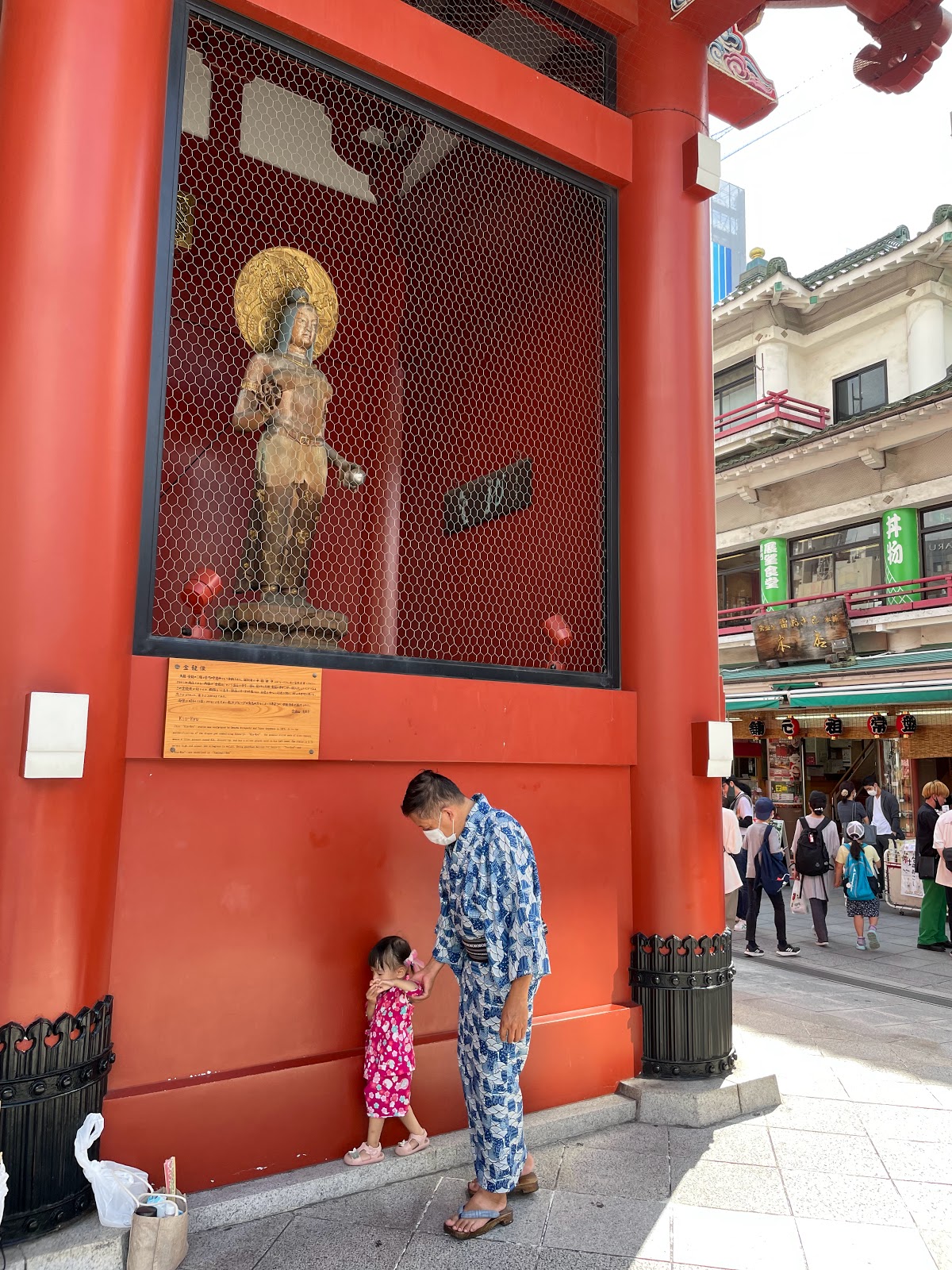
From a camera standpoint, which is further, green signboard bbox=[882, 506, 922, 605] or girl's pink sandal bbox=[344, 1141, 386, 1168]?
green signboard bbox=[882, 506, 922, 605]

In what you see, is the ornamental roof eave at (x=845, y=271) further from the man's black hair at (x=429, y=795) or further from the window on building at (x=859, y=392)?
the man's black hair at (x=429, y=795)

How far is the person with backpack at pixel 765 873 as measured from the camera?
8422 mm

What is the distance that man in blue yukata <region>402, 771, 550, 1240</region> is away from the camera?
316cm

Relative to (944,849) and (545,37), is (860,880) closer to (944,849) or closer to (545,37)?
(944,849)

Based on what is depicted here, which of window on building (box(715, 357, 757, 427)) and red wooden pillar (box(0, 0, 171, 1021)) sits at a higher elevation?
window on building (box(715, 357, 757, 427))

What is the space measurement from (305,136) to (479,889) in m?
4.98

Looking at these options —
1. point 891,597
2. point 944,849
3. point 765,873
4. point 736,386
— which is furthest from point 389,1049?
point 736,386

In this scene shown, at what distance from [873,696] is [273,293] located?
34.4 feet

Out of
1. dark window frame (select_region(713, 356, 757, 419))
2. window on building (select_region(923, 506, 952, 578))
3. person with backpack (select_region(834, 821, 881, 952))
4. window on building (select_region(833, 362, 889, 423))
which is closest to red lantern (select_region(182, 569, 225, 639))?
person with backpack (select_region(834, 821, 881, 952))

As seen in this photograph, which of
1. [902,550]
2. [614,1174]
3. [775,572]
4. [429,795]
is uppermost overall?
[775,572]

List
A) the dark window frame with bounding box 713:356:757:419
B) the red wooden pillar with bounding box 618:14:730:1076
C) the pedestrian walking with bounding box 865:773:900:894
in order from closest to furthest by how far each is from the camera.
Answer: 1. the red wooden pillar with bounding box 618:14:730:1076
2. the pedestrian walking with bounding box 865:773:900:894
3. the dark window frame with bounding box 713:356:757:419

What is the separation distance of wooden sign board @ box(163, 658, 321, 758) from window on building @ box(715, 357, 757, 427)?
15865 mm

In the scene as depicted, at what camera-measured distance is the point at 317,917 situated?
361 centimetres

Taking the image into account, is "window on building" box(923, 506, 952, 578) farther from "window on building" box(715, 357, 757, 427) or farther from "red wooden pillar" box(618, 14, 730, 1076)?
"red wooden pillar" box(618, 14, 730, 1076)
